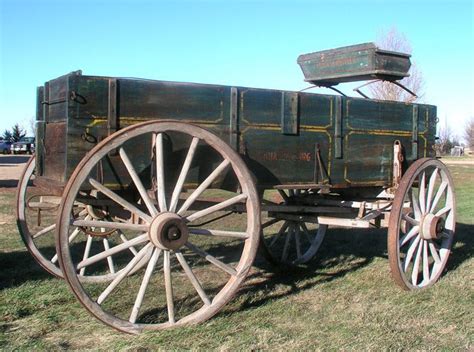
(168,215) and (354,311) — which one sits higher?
(168,215)

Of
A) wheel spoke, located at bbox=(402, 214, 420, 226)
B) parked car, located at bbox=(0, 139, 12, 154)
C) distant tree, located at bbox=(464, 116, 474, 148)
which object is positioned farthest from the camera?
distant tree, located at bbox=(464, 116, 474, 148)

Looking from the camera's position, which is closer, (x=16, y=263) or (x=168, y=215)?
(x=168, y=215)

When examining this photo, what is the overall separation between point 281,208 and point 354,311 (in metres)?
1.23

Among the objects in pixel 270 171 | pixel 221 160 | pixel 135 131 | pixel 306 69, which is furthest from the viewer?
pixel 306 69

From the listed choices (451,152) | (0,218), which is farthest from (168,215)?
(451,152)

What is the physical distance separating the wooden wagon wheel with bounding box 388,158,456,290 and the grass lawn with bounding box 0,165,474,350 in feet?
0.63

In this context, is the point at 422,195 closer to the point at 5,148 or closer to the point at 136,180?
the point at 136,180

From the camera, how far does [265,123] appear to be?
15.9 ft

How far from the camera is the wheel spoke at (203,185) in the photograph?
4.21 meters

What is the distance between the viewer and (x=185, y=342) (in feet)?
12.8

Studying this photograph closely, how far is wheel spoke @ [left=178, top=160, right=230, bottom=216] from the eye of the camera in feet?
13.8

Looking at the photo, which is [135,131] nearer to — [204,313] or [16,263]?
[204,313]

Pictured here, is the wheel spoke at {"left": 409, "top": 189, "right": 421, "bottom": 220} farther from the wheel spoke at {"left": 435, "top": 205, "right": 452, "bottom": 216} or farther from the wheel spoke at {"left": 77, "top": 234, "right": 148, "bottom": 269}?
the wheel spoke at {"left": 77, "top": 234, "right": 148, "bottom": 269}

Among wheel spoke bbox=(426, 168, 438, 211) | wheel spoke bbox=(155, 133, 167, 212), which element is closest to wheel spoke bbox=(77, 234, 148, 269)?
wheel spoke bbox=(155, 133, 167, 212)
